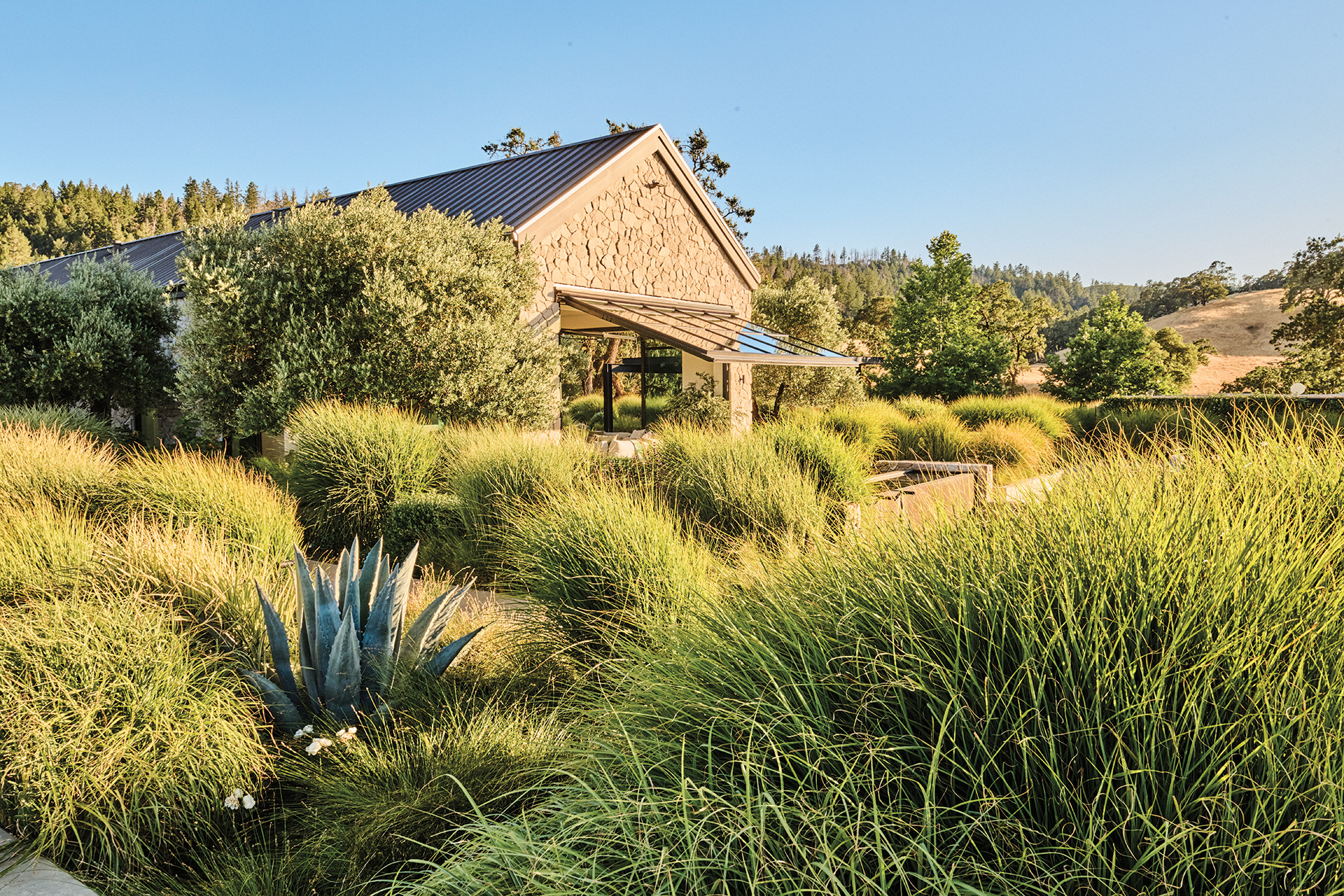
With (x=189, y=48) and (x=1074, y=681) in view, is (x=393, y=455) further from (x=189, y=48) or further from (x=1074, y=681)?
(x=189, y=48)

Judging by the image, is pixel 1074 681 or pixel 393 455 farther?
pixel 393 455

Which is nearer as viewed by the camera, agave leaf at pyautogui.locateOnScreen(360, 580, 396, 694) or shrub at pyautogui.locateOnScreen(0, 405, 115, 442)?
agave leaf at pyautogui.locateOnScreen(360, 580, 396, 694)

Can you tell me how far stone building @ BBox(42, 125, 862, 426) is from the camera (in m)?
13.9

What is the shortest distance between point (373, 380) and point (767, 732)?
10.1 meters

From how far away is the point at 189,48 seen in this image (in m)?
17.3

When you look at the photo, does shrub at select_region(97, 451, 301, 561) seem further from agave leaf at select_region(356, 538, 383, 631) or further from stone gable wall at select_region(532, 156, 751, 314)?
stone gable wall at select_region(532, 156, 751, 314)

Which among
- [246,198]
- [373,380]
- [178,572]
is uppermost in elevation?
[246,198]

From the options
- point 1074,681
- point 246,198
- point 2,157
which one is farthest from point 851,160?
point 246,198

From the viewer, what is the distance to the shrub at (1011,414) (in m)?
12.7

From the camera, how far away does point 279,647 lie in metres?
3.25

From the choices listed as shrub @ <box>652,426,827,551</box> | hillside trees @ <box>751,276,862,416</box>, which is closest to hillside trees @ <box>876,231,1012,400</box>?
hillside trees @ <box>751,276,862,416</box>

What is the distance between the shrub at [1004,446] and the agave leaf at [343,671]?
9.45 metres

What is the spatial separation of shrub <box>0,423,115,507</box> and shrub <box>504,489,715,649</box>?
4.20 meters

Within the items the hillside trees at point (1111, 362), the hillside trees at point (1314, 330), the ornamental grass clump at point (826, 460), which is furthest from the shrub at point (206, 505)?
the hillside trees at point (1314, 330)
